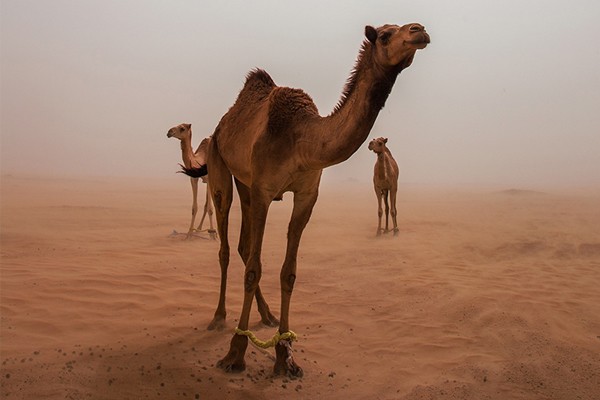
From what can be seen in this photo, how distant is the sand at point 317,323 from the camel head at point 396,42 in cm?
229

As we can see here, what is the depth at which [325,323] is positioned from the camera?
472cm

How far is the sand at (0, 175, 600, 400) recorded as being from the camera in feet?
10.8

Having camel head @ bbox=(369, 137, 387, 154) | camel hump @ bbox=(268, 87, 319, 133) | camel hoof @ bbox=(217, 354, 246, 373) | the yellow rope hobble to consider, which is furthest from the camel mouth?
camel head @ bbox=(369, 137, 387, 154)

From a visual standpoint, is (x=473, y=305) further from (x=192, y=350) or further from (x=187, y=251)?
(x=187, y=251)

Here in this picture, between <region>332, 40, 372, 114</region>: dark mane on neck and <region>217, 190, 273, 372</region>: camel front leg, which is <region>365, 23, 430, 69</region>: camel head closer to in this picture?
<region>332, 40, 372, 114</region>: dark mane on neck

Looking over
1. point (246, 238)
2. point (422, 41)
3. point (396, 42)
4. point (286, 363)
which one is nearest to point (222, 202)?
point (246, 238)

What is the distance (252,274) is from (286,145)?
1.04 meters

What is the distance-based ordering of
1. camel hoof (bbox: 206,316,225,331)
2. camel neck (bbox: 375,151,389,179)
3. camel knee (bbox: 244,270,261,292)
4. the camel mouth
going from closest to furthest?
the camel mouth, camel knee (bbox: 244,270,261,292), camel hoof (bbox: 206,316,225,331), camel neck (bbox: 375,151,389,179)

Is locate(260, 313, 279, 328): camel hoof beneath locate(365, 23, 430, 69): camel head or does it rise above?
beneath

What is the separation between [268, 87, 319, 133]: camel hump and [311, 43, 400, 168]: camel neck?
1.17ft

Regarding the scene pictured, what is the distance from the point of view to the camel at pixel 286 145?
9.39 ft

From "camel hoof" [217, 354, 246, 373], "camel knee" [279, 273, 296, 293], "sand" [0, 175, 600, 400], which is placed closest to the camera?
"sand" [0, 175, 600, 400]

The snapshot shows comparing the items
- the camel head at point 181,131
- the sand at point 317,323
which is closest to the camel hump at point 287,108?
the sand at point 317,323

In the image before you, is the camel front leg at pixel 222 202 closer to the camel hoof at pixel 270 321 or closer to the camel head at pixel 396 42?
the camel hoof at pixel 270 321
